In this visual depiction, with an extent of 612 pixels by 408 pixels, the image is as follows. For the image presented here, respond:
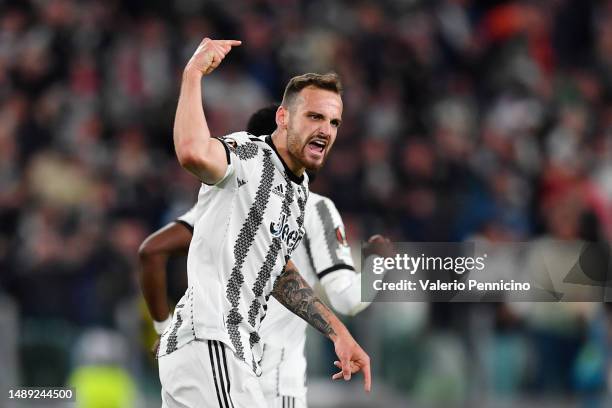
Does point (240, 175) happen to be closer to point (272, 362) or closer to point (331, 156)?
point (272, 362)

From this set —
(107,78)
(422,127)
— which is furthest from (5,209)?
(422,127)

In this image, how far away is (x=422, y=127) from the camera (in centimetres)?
1225

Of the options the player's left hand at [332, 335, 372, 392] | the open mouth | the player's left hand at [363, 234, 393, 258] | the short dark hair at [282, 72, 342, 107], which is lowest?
the player's left hand at [332, 335, 372, 392]

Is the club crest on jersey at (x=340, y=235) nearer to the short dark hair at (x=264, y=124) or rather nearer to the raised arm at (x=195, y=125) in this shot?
the short dark hair at (x=264, y=124)

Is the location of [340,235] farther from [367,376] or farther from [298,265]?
[367,376]

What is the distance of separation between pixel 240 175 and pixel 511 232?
666 centimetres

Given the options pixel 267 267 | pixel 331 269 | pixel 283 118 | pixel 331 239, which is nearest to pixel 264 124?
A: pixel 331 239

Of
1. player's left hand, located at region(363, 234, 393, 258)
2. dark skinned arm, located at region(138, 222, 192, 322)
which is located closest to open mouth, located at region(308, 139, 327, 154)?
player's left hand, located at region(363, 234, 393, 258)

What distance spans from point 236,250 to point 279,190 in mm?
300

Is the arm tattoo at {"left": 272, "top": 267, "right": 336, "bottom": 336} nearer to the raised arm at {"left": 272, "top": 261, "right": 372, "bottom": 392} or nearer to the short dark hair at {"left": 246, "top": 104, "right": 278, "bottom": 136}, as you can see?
the raised arm at {"left": 272, "top": 261, "right": 372, "bottom": 392}

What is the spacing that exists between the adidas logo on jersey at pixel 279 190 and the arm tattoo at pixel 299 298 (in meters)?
0.42
